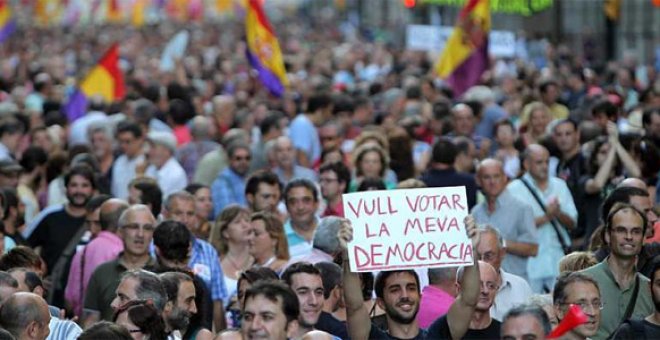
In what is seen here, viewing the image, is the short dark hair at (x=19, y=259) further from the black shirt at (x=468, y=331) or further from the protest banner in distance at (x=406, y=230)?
the black shirt at (x=468, y=331)

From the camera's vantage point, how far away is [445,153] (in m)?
14.0

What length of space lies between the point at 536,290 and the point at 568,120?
2931 millimetres

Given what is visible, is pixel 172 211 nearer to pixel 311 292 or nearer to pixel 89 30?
pixel 311 292

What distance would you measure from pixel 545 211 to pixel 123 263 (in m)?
3.59

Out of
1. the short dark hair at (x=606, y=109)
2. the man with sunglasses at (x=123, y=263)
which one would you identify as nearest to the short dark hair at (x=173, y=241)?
the man with sunglasses at (x=123, y=263)

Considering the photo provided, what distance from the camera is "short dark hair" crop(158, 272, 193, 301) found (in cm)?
921

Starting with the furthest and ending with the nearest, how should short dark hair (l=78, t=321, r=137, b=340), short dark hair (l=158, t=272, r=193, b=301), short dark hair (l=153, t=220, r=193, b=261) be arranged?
short dark hair (l=153, t=220, r=193, b=261), short dark hair (l=158, t=272, r=193, b=301), short dark hair (l=78, t=321, r=137, b=340)

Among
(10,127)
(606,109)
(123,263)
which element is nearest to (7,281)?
(123,263)

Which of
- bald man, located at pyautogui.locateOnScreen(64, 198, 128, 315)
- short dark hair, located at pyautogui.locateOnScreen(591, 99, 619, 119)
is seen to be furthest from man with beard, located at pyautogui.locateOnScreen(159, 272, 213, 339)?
short dark hair, located at pyautogui.locateOnScreen(591, 99, 619, 119)

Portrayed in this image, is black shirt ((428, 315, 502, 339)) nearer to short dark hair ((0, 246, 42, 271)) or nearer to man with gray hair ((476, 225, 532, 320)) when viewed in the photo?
man with gray hair ((476, 225, 532, 320))

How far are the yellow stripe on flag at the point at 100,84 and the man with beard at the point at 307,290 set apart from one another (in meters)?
13.3

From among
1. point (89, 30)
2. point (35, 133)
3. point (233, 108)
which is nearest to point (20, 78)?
point (233, 108)

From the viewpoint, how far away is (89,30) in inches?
2446

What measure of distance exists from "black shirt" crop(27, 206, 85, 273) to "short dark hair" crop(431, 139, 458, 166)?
2.84 meters
